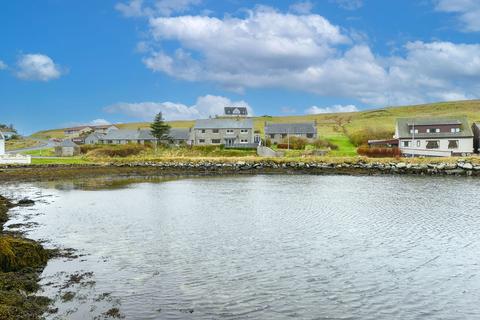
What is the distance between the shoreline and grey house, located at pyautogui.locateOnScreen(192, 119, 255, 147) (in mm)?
35296

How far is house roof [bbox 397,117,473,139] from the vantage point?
81944mm

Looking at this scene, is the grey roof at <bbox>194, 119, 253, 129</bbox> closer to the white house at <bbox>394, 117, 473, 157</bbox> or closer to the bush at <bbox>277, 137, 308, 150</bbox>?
the bush at <bbox>277, 137, 308, 150</bbox>

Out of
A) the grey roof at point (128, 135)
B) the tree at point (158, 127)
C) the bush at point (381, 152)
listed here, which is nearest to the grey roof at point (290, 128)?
the tree at point (158, 127)

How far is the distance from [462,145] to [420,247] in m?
69.4

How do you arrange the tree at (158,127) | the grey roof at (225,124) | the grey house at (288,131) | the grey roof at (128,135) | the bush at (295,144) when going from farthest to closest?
the grey roof at (128,135)
the grey roof at (225,124)
the grey house at (288,131)
the tree at (158,127)
the bush at (295,144)

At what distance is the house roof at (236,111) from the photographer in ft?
620

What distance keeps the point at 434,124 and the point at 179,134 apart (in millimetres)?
65920

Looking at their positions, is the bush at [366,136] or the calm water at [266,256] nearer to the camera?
the calm water at [266,256]

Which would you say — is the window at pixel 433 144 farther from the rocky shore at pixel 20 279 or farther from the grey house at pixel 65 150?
the rocky shore at pixel 20 279

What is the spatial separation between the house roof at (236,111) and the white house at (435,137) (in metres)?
105

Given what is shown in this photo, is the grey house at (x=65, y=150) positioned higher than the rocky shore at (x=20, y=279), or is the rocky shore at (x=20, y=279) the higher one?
the grey house at (x=65, y=150)

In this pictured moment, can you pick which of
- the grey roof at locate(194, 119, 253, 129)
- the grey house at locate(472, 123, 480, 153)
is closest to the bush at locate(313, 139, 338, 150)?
the grey roof at locate(194, 119, 253, 129)

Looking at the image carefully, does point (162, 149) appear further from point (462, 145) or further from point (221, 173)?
point (462, 145)

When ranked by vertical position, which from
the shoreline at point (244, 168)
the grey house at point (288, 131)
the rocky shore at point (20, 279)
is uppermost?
the grey house at point (288, 131)
